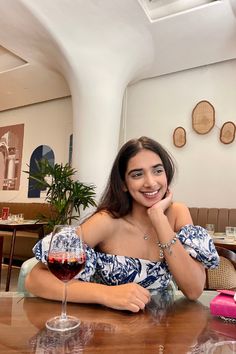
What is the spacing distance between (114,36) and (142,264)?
339cm

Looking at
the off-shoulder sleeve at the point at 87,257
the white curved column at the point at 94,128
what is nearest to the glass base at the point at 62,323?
the off-shoulder sleeve at the point at 87,257

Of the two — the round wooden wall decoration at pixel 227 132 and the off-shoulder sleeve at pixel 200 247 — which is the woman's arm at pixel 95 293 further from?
the round wooden wall decoration at pixel 227 132

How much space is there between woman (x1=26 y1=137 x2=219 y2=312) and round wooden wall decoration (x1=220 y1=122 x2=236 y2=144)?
10.6 ft

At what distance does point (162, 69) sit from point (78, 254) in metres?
4.34

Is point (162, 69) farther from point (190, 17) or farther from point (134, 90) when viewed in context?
point (190, 17)

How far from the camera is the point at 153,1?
11.7 ft

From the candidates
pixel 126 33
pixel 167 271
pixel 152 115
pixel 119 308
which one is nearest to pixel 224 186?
pixel 152 115

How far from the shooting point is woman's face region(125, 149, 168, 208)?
45.8 inches

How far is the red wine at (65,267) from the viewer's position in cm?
71

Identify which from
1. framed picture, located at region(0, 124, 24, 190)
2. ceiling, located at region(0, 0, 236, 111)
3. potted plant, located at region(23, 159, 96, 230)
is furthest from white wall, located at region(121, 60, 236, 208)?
framed picture, located at region(0, 124, 24, 190)

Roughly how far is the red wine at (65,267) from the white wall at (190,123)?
3825 mm

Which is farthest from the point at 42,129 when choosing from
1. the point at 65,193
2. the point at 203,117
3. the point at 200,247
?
the point at 200,247

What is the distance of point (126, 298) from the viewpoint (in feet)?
2.57

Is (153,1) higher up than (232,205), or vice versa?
(153,1)
